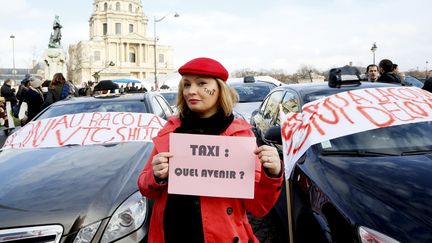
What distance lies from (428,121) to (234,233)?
2.21 m

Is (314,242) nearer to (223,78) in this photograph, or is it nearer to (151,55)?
(223,78)

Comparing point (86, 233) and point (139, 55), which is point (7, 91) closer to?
point (86, 233)

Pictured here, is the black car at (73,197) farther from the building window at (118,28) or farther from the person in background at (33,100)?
the building window at (118,28)

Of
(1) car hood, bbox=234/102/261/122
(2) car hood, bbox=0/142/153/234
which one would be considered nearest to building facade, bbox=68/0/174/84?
(1) car hood, bbox=234/102/261/122

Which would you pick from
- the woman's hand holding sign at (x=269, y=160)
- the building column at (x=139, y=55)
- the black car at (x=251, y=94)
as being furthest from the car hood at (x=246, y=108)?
the building column at (x=139, y=55)

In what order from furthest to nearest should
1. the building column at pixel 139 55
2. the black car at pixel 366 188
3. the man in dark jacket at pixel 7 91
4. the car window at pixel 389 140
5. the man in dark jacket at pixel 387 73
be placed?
the building column at pixel 139 55, the man in dark jacket at pixel 7 91, the man in dark jacket at pixel 387 73, the car window at pixel 389 140, the black car at pixel 366 188

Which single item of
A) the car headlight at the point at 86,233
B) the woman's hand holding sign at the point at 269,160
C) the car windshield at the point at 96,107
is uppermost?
the car windshield at the point at 96,107

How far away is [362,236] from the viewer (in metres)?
2.02

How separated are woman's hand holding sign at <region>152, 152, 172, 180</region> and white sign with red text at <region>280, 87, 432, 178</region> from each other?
45.6 inches

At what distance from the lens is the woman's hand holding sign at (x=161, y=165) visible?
6.11 feet

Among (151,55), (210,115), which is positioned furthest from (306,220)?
(151,55)

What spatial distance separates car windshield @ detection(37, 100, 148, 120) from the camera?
15.6 feet

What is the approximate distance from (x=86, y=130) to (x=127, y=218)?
1745 mm

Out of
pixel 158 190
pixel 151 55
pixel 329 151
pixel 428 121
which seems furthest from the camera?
pixel 151 55
